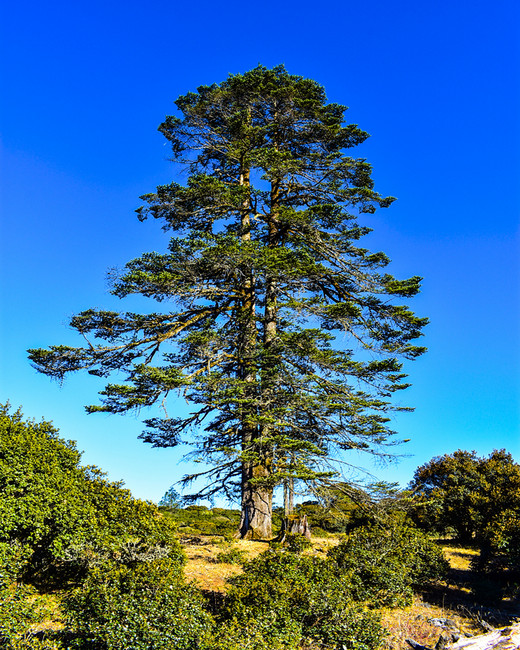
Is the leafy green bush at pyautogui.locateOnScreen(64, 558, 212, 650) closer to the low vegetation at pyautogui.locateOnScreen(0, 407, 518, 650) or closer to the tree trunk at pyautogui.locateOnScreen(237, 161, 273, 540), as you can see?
the low vegetation at pyautogui.locateOnScreen(0, 407, 518, 650)

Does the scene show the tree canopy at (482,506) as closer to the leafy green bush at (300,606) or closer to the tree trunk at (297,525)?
the tree trunk at (297,525)

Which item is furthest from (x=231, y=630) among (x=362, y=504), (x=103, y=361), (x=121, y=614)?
(x=103, y=361)

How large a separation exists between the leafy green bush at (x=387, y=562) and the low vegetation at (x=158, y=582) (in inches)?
1.5

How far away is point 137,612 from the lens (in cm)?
676

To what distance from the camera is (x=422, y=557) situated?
44.7 feet

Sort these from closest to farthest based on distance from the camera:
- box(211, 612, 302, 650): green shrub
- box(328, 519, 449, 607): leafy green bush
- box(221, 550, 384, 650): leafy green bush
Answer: box(211, 612, 302, 650): green shrub
box(221, 550, 384, 650): leafy green bush
box(328, 519, 449, 607): leafy green bush

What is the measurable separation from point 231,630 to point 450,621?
6.45 meters

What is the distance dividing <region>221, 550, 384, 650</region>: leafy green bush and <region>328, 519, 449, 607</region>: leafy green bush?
1.28m

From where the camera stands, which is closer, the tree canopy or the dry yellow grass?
the dry yellow grass

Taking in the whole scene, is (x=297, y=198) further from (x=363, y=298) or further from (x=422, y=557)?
(x=422, y=557)

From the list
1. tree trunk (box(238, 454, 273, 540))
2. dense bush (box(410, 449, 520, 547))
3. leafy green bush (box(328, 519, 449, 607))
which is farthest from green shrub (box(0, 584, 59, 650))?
dense bush (box(410, 449, 520, 547))

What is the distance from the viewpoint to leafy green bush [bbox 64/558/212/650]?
6.38m

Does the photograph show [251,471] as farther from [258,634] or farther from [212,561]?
[258,634]

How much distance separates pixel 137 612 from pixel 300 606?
285cm
